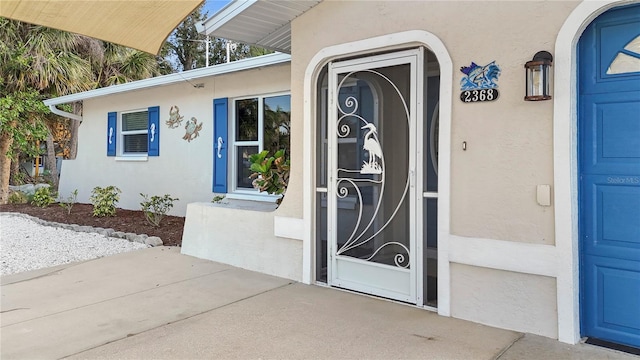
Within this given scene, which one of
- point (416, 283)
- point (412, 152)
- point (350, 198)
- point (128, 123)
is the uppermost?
point (128, 123)

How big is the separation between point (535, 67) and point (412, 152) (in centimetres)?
124

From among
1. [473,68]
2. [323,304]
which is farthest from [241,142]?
[473,68]

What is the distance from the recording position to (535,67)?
11.0ft

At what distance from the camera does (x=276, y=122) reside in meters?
7.59

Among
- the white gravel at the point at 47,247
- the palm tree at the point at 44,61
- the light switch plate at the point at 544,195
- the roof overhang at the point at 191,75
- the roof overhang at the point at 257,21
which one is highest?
the palm tree at the point at 44,61

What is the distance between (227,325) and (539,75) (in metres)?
3.18

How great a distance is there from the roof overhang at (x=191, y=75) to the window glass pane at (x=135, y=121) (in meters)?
0.64

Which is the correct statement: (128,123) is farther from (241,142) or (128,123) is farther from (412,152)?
(412,152)

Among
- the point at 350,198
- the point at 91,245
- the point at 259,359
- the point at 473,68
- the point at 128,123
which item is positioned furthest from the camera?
the point at 128,123

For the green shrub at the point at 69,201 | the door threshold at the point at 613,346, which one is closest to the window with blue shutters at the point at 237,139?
the green shrub at the point at 69,201

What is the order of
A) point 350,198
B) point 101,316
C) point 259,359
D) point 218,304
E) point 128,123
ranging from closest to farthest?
1. point 259,359
2. point 101,316
3. point 218,304
4. point 350,198
5. point 128,123

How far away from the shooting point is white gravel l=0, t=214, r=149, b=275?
20.7ft

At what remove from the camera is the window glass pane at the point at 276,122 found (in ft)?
24.4

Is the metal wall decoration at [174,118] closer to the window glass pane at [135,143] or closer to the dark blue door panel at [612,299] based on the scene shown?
the window glass pane at [135,143]
